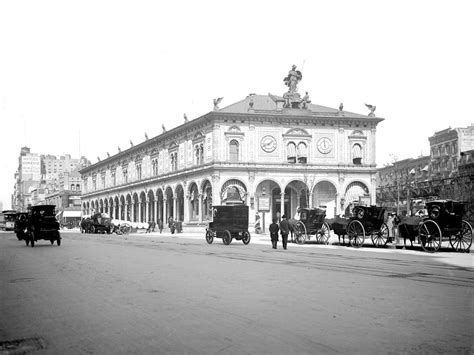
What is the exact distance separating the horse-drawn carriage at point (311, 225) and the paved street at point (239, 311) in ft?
45.3

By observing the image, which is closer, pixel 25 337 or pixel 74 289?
pixel 25 337

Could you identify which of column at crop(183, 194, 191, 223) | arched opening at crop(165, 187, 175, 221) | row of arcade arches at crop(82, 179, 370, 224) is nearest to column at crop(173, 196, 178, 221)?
row of arcade arches at crop(82, 179, 370, 224)

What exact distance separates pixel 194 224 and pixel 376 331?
4746cm

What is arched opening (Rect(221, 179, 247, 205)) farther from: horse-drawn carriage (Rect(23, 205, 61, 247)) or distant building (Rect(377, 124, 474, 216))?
horse-drawn carriage (Rect(23, 205, 61, 247))

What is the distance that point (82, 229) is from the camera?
175ft

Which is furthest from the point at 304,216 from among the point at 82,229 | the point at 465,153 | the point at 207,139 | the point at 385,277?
the point at 465,153

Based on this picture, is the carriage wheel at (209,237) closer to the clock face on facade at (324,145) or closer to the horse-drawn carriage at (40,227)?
the horse-drawn carriage at (40,227)

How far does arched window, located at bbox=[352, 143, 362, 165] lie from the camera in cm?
5288

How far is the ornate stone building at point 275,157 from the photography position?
49.5 meters

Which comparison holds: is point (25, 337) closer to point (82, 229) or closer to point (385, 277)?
point (385, 277)

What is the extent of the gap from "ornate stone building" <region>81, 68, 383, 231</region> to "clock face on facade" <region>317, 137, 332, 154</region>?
0.10 metres

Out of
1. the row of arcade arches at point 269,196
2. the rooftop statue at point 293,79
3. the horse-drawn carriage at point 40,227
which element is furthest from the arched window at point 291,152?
the horse-drawn carriage at point 40,227

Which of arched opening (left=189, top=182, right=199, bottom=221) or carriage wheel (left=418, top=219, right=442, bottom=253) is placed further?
arched opening (left=189, top=182, right=199, bottom=221)

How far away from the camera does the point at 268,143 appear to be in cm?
5059
